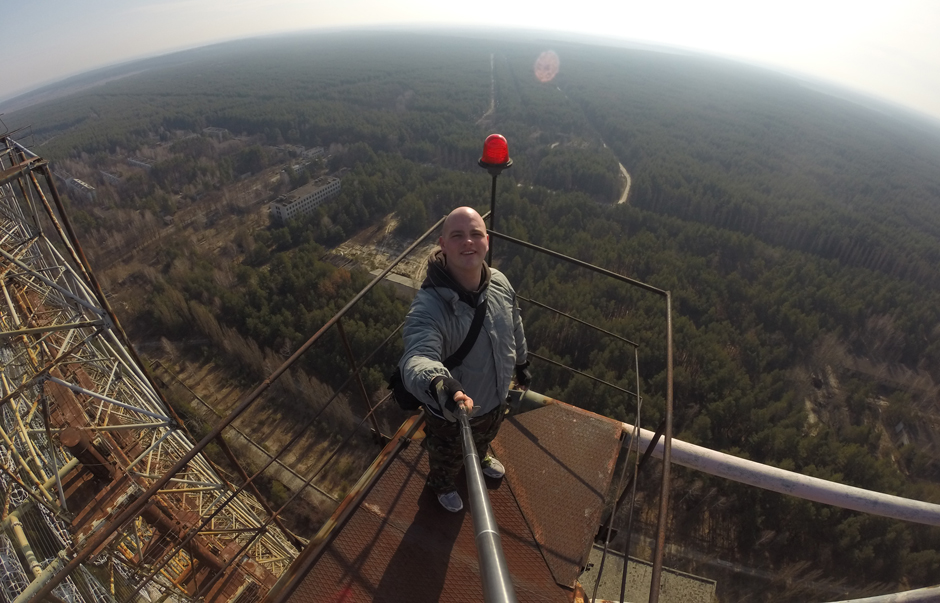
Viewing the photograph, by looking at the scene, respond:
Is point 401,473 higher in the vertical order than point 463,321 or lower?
lower

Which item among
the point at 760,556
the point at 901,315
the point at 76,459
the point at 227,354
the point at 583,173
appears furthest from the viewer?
the point at 583,173

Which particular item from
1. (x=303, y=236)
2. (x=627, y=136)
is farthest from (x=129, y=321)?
(x=627, y=136)

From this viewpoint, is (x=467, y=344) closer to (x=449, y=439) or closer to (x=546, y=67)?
(x=449, y=439)

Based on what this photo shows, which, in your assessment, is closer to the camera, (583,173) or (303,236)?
(303,236)

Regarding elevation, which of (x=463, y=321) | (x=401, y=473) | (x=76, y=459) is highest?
(x=463, y=321)

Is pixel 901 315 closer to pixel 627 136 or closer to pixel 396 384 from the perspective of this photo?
pixel 396 384

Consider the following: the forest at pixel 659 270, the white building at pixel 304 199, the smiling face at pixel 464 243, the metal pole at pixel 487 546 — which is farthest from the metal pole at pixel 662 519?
the white building at pixel 304 199

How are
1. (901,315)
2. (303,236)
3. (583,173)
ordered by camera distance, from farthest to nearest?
(583,173), (303,236), (901,315)
